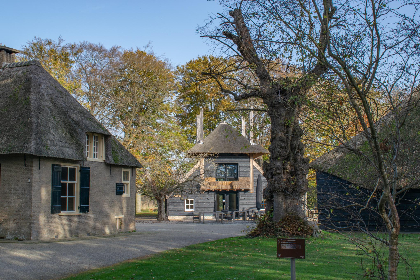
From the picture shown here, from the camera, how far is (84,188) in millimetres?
17047

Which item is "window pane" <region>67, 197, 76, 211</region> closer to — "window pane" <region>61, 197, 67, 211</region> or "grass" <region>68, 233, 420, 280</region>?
"window pane" <region>61, 197, 67, 211</region>

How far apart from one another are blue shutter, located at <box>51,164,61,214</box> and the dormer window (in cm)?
197

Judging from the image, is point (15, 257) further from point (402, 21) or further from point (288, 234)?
point (402, 21)

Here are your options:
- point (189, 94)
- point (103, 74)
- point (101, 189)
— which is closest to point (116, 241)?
point (101, 189)

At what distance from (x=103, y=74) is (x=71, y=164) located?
57.6 feet

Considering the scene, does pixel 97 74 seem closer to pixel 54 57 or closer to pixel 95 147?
pixel 54 57

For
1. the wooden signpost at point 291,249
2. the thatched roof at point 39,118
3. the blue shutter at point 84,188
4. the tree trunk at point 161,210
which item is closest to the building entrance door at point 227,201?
the tree trunk at point 161,210

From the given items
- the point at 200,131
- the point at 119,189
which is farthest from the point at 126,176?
the point at 200,131

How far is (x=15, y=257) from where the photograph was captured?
1109 cm

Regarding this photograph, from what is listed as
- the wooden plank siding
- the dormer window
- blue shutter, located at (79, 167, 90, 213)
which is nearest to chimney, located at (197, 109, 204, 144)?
the wooden plank siding

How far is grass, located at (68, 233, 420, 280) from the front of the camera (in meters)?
8.63

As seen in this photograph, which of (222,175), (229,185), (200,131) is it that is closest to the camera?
(229,185)

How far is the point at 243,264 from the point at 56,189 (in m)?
8.32

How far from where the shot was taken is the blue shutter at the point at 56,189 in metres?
15.5
